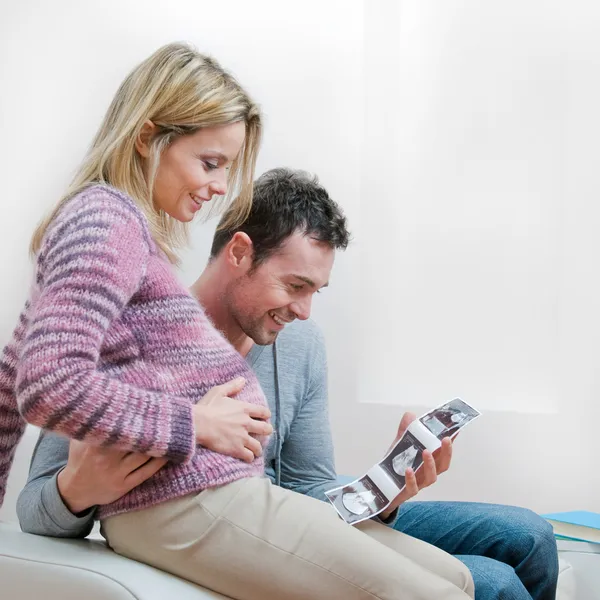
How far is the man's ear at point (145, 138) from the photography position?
1457 mm

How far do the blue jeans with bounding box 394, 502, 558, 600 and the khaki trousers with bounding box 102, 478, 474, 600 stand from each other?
0.48m

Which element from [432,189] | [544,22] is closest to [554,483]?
[432,189]

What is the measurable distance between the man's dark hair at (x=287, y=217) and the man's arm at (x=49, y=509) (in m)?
0.63

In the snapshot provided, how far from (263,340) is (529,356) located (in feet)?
3.49

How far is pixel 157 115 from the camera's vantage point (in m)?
1.47

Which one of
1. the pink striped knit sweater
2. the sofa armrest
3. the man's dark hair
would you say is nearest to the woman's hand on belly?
the pink striped knit sweater

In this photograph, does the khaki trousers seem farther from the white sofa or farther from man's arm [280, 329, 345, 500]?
man's arm [280, 329, 345, 500]

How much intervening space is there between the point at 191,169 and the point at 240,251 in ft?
1.21

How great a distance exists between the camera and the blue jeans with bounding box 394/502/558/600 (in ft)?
5.56

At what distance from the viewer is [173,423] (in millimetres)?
1157

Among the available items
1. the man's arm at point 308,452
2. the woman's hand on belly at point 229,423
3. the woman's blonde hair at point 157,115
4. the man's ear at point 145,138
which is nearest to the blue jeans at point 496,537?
the man's arm at point 308,452

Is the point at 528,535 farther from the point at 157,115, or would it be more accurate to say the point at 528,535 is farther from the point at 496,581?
the point at 157,115

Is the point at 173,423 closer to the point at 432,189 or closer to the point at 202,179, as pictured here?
the point at 202,179

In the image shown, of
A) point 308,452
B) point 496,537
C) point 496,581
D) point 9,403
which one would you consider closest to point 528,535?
point 496,537
